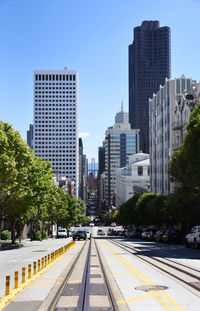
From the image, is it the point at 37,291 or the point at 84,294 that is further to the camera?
the point at 37,291

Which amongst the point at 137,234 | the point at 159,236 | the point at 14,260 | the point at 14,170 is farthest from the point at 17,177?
the point at 137,234

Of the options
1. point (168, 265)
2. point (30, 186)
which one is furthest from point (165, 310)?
point (30, 186)

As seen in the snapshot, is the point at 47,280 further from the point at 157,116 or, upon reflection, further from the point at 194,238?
the point at 157,116

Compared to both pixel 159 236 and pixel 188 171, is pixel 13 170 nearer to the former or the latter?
pixel 188 171

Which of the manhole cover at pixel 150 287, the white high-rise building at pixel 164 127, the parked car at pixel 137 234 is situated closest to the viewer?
the manhole cover at pixel 150 287

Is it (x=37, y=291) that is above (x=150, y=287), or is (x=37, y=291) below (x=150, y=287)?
below

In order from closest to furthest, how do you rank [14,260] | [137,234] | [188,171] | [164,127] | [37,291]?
[37,291], [14,260], [188,171], [137,234], [164,127]

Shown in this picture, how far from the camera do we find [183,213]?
50.5 metres

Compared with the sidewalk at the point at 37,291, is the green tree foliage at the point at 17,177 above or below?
above

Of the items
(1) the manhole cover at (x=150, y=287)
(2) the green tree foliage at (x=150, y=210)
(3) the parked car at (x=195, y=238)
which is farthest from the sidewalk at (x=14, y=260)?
(2) the green tree foliage at (x=150, y=210)

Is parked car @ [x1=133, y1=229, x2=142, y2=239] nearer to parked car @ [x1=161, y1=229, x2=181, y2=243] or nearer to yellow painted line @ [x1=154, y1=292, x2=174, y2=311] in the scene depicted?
parked car @ [x1=161, y1=229, x2=181, y2=243]

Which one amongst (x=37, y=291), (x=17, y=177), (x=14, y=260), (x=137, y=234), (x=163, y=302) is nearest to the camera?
(x=163, y=302)

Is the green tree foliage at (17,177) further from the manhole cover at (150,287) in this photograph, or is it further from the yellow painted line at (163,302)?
the yellow painted line at (163,302)

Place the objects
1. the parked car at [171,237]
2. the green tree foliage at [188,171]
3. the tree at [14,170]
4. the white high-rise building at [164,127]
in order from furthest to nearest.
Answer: the white high-rise building at [164,127] < the parked car at [171,237] < the tree at [14,170] < the green tree foliage at [188,171]
